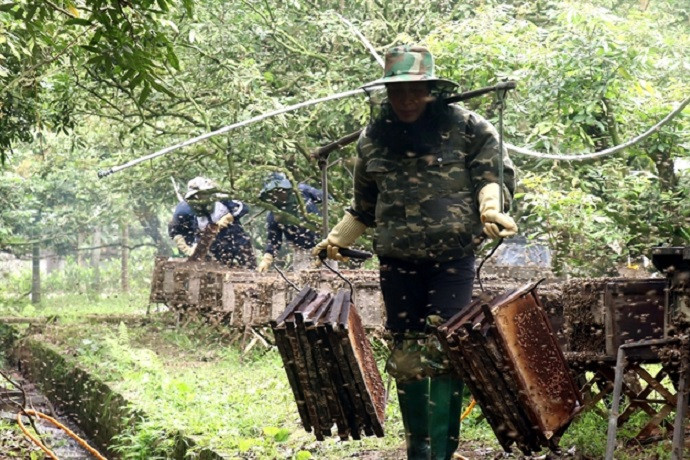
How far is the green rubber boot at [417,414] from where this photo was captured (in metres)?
5.71

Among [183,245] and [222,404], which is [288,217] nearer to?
[183,245]

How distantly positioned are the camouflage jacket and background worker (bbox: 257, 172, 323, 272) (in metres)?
8.55

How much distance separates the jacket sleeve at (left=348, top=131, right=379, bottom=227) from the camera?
6.16 metres

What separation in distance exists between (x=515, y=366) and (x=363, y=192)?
1664mm

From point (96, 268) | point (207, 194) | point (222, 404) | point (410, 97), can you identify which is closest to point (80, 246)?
point (96, 268)

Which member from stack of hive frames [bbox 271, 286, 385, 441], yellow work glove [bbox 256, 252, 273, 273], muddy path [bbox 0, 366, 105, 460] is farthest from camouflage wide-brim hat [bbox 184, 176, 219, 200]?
stack of hive frames [bbox 271, 286, 385, 441]

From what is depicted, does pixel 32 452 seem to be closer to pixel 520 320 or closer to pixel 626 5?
pixel 520 320

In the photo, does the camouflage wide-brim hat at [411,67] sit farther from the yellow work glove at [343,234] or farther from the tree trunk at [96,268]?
the tree trunk at [96,268]

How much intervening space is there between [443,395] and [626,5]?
15534 millimetres

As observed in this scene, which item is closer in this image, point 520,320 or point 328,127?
point 520,320

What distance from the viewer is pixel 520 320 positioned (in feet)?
16.7

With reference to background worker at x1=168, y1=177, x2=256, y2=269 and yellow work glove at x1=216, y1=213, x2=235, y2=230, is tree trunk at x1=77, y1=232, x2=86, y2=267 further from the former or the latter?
yellow work glove at x1=216, y1=213, x2=235, y2=230

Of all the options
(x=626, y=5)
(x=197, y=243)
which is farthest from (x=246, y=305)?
(x=626, y=5)

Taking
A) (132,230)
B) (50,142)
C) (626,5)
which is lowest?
(132,230)
